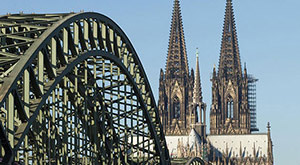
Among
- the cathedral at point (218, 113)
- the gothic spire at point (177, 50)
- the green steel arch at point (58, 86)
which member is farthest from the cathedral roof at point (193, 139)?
the green steel arch at point (58, 86)

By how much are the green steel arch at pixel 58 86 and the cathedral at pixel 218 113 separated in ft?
486

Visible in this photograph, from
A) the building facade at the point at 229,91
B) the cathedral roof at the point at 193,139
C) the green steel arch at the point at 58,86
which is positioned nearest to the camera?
the green steel arch at the point at 58,86

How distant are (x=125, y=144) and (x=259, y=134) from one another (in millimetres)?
158945

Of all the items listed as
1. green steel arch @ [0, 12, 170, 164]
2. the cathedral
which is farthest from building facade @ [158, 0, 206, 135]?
green steel arch @ [0, 12, 170, 164]

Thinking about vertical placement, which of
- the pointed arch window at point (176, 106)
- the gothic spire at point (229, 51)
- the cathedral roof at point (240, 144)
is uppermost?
the gothic spire at point (229, 51)

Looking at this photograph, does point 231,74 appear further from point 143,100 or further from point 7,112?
point 7,112

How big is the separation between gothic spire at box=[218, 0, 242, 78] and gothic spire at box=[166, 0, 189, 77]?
7689 millimetres

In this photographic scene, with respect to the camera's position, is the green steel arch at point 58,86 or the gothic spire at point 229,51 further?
the gothic spire at point 229,51

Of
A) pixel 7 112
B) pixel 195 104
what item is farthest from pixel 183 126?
pixel 7 112

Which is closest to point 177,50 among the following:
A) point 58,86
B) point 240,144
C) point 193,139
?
point 193,139

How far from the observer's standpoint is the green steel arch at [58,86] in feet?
80.5

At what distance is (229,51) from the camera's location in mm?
197000

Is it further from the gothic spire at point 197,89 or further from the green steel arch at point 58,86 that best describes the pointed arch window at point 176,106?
the green steel arch at point 58,86

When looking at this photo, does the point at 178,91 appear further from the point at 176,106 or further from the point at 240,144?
the point at 240,144
